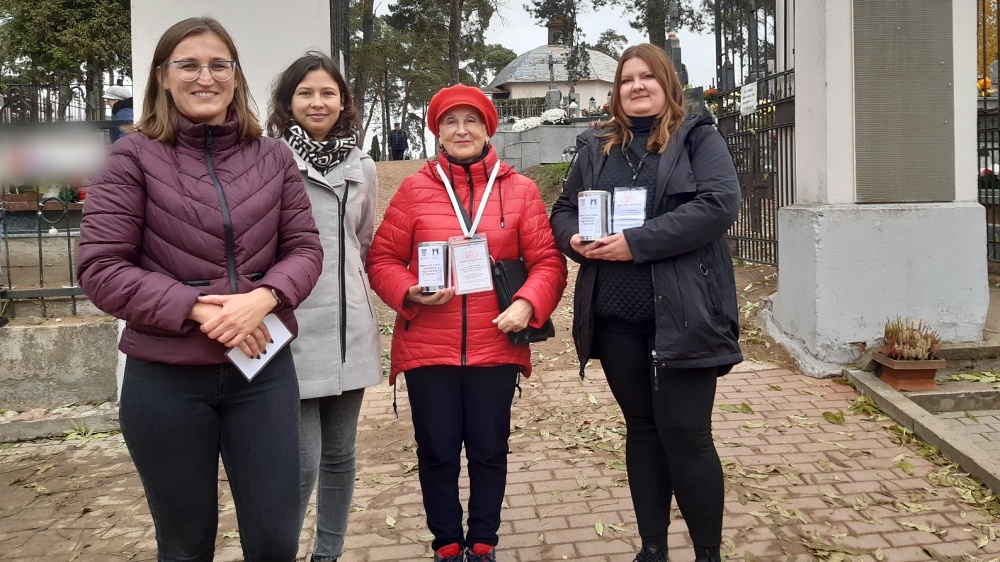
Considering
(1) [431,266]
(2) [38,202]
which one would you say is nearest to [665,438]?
(1) [431,266]

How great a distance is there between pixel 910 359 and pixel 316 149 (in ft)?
14.8

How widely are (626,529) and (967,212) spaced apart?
13.0ft

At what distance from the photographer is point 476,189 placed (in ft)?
9.86

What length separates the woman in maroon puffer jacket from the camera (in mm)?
2033

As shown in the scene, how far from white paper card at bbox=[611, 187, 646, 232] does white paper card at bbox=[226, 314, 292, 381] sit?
1.23 meters

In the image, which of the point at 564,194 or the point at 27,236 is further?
the point at 27,236

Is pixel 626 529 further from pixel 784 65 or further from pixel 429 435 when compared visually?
pixel 784 65

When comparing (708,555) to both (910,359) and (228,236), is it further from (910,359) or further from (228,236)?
(910,359)

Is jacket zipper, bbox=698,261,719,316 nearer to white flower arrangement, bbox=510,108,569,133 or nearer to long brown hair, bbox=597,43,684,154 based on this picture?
long brown hair, bbox=597,43,684,154

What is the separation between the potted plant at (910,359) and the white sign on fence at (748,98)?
2988 mm

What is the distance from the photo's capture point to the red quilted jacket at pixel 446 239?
2.91 metres

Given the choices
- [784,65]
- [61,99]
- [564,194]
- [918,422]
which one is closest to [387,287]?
[564,194]

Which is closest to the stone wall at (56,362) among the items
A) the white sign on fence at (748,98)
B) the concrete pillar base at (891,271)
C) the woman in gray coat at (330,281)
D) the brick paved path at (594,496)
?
the brick paved path at (594,496)

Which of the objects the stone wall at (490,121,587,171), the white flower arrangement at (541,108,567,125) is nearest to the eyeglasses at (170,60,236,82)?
the stone wall at (490,121,587,171)
